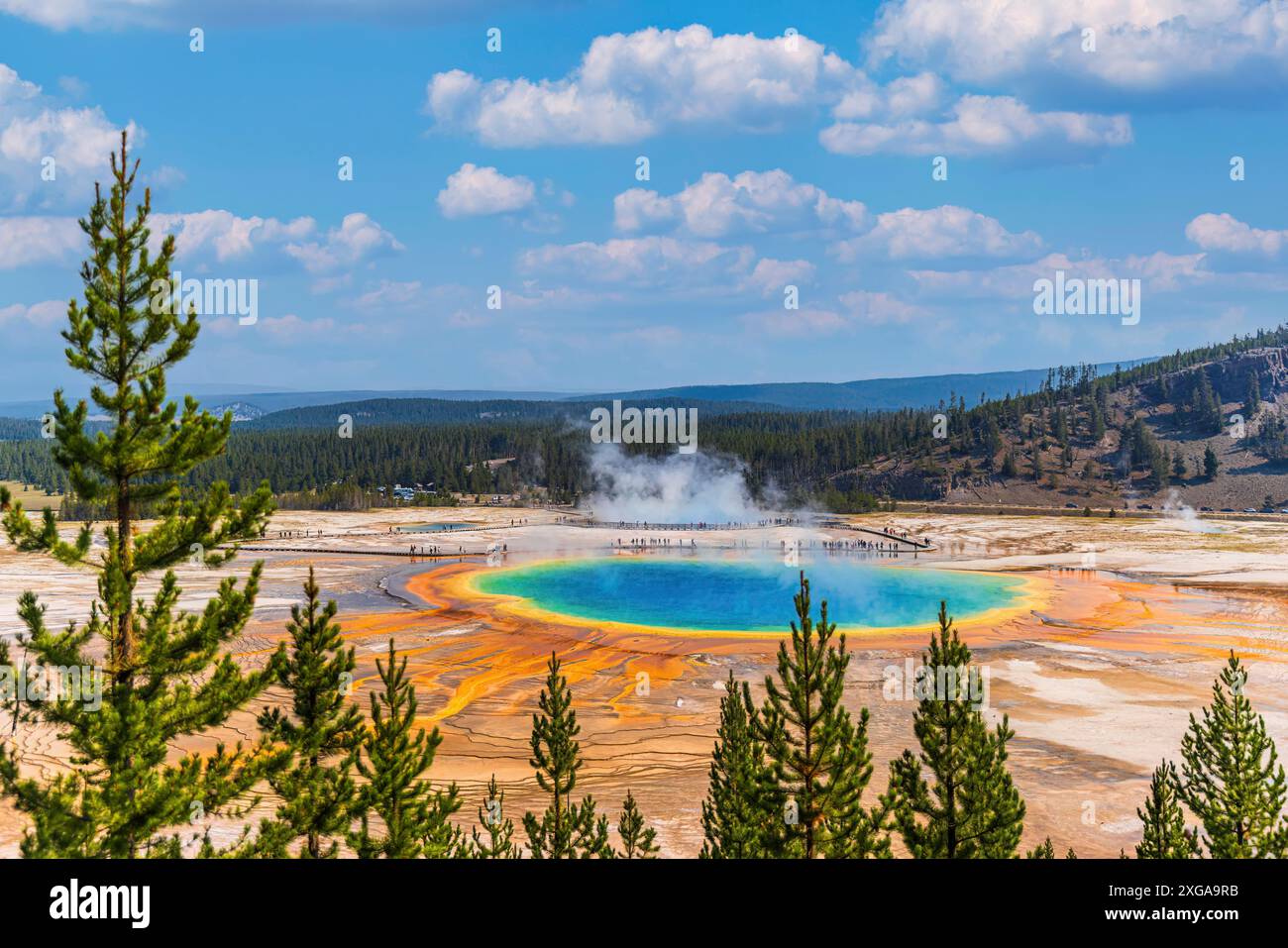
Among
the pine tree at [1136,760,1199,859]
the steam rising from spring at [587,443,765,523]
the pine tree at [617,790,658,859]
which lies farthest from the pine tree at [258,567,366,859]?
the steam rising from spring at [587,443,765,523]

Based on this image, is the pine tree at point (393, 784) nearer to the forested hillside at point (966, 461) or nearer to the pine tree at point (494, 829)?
the pine tree at point (494, 829)

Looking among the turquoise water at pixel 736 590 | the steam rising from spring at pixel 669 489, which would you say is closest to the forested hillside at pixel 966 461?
the steam rising from spring at pixel 669 489

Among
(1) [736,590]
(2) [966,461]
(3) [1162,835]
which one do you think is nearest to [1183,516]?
(2) [966,461]

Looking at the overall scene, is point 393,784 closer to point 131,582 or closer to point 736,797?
point 131,582

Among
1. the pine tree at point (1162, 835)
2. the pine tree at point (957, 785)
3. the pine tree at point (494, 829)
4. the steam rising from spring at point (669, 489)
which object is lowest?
the pine tree at point (494, 829)

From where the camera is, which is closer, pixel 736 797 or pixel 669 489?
pixel 736 797
